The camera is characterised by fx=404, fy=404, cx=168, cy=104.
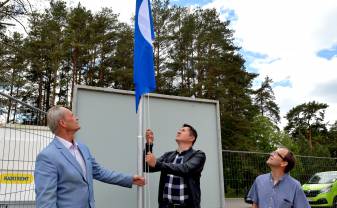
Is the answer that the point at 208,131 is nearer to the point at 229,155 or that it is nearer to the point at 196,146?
the point at 196,146

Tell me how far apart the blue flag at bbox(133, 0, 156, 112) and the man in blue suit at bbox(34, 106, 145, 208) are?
106 cm

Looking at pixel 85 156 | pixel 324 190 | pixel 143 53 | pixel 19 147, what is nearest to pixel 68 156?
pixel 85 156

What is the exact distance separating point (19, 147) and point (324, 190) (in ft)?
36.5

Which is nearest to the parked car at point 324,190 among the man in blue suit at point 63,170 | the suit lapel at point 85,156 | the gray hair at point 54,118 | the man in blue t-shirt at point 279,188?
the man in blue t-shirt at point 279,188

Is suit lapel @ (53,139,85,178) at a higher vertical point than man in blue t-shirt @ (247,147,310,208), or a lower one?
higher

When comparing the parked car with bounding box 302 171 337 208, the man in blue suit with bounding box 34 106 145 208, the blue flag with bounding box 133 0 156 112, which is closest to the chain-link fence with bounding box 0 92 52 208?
the blue flag with bounding box 133 0 156 112

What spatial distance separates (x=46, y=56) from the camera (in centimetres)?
3250

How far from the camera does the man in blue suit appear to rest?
3.23 metres

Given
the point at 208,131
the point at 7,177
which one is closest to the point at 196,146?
the point at 208,131

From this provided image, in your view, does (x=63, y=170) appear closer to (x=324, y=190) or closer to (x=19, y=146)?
(x=19, y=146)

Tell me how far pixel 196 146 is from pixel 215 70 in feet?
91.5

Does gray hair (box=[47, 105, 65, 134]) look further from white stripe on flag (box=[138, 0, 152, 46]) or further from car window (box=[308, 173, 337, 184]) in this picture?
car window (box=[308, 173, 337, 184])

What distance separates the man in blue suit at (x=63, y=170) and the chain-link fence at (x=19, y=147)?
2429mm

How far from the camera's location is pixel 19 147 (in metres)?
6.13
